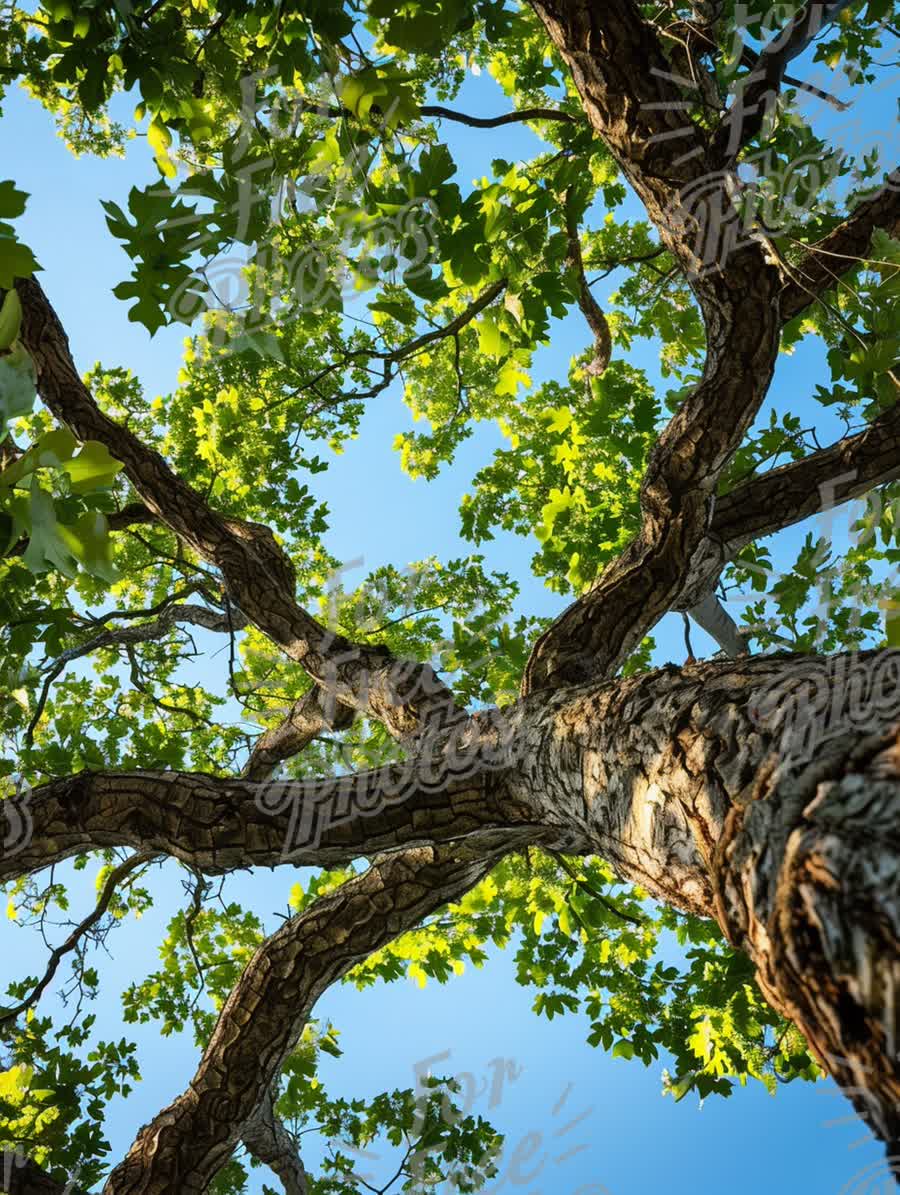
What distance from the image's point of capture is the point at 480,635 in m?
6.25

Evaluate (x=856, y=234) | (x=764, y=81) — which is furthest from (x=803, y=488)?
(x=764, y=81)

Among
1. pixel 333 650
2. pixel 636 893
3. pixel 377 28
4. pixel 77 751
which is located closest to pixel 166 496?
pixel 333 650

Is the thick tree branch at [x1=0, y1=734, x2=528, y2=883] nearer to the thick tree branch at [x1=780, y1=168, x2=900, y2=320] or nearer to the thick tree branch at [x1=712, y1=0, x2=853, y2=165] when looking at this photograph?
the thick tree branch at [x1=712, y1=0, x2=853, y2=165]

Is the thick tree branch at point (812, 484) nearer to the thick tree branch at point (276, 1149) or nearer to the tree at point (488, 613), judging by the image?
the tree at point (488, 613)

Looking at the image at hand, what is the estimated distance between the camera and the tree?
1481 millimetres

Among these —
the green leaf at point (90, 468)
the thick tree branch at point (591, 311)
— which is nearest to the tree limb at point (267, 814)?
the green leaf at point (90, 468)

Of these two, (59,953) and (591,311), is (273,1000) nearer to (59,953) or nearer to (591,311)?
(59,953)

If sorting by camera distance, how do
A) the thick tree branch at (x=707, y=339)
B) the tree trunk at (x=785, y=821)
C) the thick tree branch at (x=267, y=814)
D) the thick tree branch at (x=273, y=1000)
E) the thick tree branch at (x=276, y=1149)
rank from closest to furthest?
the tree trunk at (x=785, y=821), the thick tree branch at (x=267, y=814), the thick tree branch at (x=707, y=339), the thick tree branch at (x=273, y=1000), the thick tree branch at (x=276, y=1149)

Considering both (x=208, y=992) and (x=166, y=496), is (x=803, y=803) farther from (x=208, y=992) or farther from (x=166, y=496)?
(x=208, y=992)

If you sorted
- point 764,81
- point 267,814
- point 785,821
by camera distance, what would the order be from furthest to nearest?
point 764,81 < point 267,814 < point 785,821

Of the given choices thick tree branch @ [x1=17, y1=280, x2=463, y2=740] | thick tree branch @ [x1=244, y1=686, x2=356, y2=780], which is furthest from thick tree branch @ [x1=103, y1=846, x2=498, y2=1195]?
thick tree branch @ [x1=244, y1=686, x2=356, y2=780]

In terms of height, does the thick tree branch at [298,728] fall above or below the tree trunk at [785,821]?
above

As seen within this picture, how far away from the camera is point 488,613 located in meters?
7.98

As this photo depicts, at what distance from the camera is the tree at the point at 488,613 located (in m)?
1.48
